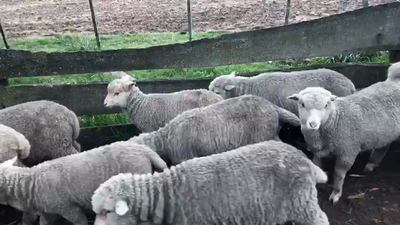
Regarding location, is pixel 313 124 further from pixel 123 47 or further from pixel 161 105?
pixel 123 47

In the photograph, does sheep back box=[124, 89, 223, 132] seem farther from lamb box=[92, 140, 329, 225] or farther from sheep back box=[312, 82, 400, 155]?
lamb box=[92, 140, 329, 225]

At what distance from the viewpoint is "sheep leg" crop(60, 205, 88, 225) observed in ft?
11.8

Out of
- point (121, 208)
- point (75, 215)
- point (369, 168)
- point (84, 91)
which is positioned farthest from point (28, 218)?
point (369, 168)

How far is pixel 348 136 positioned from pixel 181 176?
172 cm

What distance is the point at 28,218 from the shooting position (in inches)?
152

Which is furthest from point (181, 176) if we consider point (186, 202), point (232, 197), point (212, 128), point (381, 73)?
point (381, 73)

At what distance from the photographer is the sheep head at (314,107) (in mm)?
3855

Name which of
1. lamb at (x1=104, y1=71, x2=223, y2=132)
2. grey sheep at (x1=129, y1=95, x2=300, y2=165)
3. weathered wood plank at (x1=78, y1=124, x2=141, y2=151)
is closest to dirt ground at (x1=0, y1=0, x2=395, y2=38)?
lamb at (x1=104, y1=71, x2=223, y2=132)

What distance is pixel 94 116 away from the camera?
5.24m

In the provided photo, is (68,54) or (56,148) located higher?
(68,54)

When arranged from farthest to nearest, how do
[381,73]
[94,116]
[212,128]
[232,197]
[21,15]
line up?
[21,15] → [94,116] → [381,73] → [212,128] → [232,197]

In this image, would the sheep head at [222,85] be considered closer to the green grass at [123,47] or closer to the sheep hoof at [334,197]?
the green grass at [123,47]

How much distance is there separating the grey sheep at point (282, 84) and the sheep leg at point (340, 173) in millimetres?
827

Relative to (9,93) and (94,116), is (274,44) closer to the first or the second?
(94,116)
